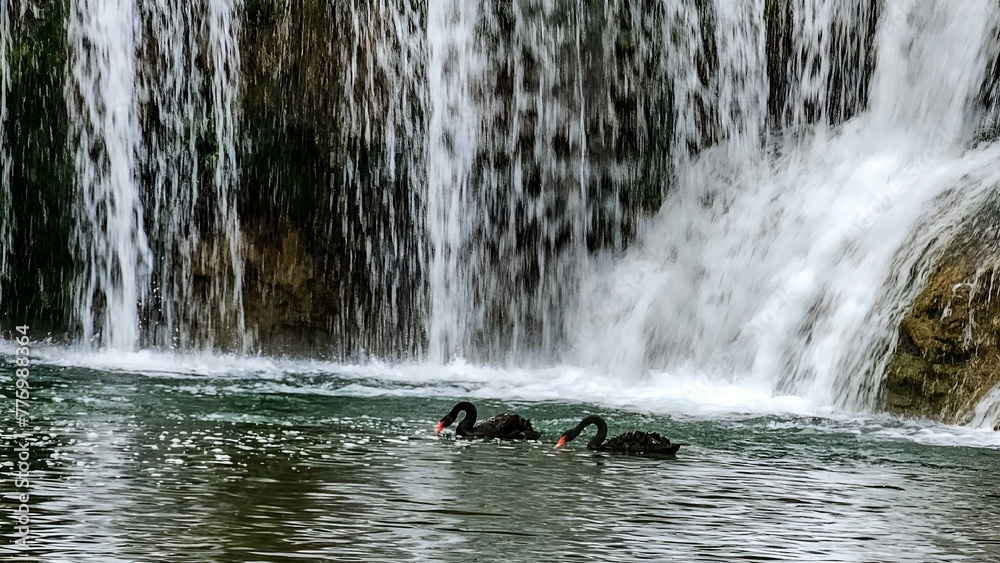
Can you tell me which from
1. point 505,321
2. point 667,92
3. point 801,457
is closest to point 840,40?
point 667,92

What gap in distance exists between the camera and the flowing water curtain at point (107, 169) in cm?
2303

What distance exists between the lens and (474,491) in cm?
951

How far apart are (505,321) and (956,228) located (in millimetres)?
8578

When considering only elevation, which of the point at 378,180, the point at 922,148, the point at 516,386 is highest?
the point at 922,148

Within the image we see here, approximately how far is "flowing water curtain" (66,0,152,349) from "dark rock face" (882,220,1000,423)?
11.8m

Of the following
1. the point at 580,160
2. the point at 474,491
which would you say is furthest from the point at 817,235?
the point at 474,491

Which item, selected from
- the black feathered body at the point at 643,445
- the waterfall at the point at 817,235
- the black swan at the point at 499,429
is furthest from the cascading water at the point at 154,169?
the black feathered body at the point at 643,445

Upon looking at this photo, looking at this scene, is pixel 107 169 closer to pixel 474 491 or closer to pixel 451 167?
Result: pixel 451 167

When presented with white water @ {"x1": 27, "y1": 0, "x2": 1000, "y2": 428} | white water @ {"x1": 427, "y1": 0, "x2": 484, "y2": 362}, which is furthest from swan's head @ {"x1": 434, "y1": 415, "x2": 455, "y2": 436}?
white water @ {"x1": 427, "y1": 0, "x2": 484, "y2": 362}

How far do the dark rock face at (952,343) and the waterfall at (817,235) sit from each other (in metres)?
0.29

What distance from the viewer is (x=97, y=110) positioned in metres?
23.1

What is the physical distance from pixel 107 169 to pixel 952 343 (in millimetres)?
12950

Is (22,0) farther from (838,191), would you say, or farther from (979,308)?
(979,308)

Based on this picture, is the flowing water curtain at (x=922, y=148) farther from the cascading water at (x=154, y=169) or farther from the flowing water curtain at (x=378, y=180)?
the cascading water at (x=154, y=169)
